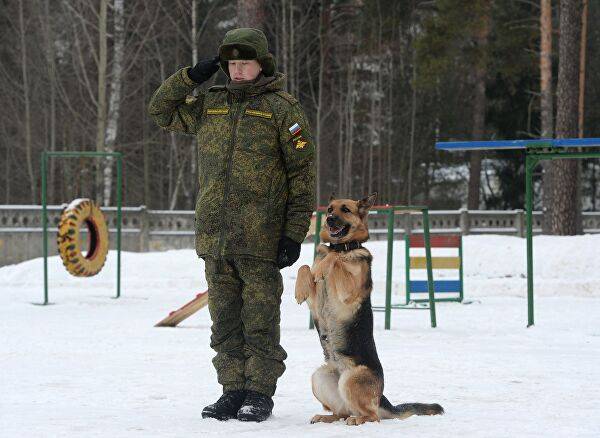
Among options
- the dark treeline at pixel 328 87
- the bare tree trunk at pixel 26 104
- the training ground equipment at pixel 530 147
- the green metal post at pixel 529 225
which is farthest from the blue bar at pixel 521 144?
the bare tree trunk at pixel 26 104

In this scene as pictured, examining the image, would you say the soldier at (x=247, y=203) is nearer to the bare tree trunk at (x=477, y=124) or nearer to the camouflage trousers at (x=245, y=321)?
the camouflage trousers at (x=245, y=321)

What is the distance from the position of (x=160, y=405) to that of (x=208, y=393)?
2.03ft

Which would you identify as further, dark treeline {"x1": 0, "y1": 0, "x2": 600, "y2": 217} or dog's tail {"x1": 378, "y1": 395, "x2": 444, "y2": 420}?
dark treeline {"x1": 0, "y1": 0, "x2": 600, "y2": 217}

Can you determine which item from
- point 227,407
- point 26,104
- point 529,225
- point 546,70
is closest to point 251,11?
point 529,225

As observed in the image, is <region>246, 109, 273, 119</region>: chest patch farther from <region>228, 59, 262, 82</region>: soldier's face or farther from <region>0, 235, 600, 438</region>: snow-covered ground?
<region>0, 235, 600, 438</region>: snow-covered ground

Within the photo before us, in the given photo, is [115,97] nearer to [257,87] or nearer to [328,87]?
[328,87]

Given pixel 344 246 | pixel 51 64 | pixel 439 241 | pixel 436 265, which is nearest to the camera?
pixel 344 246

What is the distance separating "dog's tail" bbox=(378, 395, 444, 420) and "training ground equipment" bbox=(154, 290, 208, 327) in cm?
597

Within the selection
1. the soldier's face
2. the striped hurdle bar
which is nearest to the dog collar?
the soldier's face

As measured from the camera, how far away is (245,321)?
626 centimetres

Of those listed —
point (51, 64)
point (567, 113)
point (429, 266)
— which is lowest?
point (429, 266)

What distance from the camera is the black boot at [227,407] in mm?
6207

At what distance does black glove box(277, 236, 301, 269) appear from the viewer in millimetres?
6203

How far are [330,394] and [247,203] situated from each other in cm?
115
